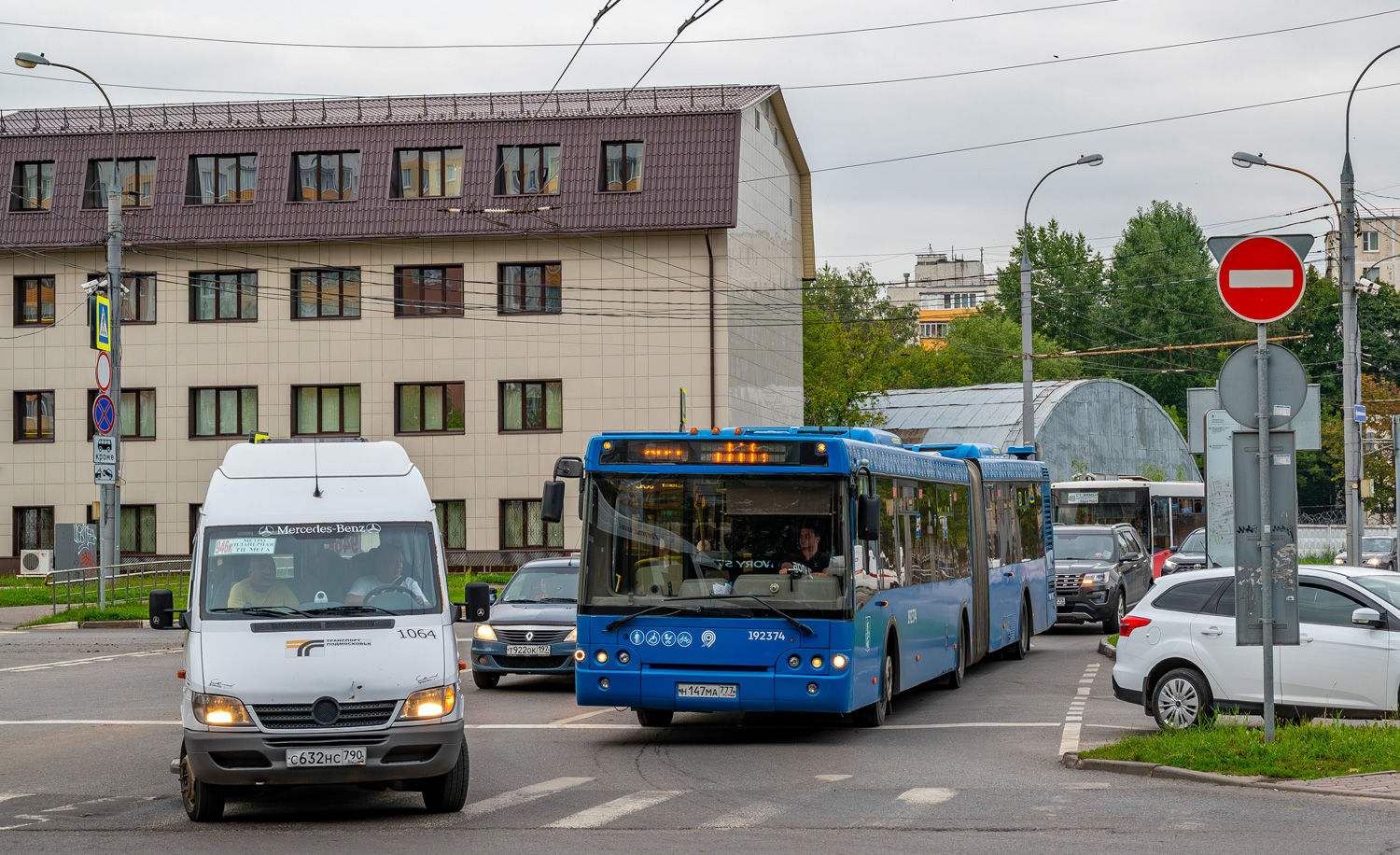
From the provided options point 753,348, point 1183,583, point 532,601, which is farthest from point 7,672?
point 753,348

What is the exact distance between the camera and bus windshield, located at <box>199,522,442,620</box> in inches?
403

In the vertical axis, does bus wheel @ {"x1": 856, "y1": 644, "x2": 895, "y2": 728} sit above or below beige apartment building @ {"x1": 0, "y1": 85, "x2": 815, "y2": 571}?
below

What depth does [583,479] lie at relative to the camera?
46.1ft

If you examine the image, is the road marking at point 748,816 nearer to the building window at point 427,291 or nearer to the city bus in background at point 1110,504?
the city bus in background at point 1110,504

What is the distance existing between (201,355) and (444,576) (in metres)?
39.1

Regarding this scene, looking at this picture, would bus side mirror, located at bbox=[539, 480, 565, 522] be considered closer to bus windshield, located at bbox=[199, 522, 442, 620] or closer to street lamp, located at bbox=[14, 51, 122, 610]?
bus windshield, located at bbox=[199, 522, 442, 620]

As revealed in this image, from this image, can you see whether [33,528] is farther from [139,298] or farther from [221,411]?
[139,298]

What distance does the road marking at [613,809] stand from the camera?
9.73 meters

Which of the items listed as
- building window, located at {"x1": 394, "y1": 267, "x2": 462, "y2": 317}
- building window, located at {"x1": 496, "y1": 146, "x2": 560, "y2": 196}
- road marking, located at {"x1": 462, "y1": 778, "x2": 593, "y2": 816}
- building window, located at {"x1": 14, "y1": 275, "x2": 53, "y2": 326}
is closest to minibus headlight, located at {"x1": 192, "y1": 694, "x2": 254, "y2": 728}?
road marking, located at {"x1": 462, "y1": 778, "x2": 593, "y2": 816}

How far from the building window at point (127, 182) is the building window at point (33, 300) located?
334 centimetres

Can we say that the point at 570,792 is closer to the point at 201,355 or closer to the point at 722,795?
the point at 722,795

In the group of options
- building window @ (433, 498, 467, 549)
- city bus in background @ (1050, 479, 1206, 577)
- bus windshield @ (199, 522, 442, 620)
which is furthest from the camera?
building window @ (433, 498, 467, 549)

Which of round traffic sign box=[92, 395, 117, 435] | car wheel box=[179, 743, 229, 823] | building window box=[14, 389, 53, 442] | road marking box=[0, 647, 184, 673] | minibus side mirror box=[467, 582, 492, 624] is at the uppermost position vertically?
building window box=[14, 389, 53, 442]

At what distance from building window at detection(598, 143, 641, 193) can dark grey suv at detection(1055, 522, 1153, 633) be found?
61.0ft
